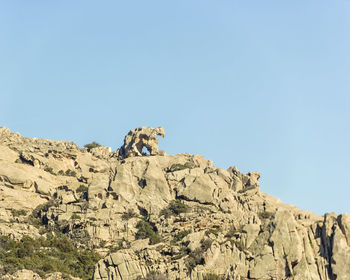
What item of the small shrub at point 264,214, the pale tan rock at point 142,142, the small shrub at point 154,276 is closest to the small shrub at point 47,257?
the small shrub at point 154,276

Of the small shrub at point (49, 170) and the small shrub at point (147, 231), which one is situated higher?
the small shrub at point (49, 170)

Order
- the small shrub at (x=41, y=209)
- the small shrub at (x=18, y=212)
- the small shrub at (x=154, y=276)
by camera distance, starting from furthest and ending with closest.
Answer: the small shrub at (x=41, y=209), the small shrub at (x=18, y=212), the small shrub at (x=154, y=276)

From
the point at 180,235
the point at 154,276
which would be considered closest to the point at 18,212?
the point at 180,235

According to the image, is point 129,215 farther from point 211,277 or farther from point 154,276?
point 211,277

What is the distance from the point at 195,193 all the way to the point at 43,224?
2509cm

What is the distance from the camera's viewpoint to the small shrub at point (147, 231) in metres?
112

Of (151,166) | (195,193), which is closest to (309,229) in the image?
(195,193)

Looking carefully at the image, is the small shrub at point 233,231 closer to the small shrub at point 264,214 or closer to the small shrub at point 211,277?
the small shrub at point 264,214

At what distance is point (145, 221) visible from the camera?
391ft

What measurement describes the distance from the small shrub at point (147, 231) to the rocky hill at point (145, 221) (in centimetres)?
20

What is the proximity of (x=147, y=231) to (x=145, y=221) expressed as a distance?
12.9 ft

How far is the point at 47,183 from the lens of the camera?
129500 mm

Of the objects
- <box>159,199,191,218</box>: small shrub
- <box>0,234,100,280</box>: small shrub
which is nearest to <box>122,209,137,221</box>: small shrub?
<box>159,199,191,218</box>: small shrub

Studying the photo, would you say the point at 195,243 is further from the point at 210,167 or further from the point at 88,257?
the point at 210,167
